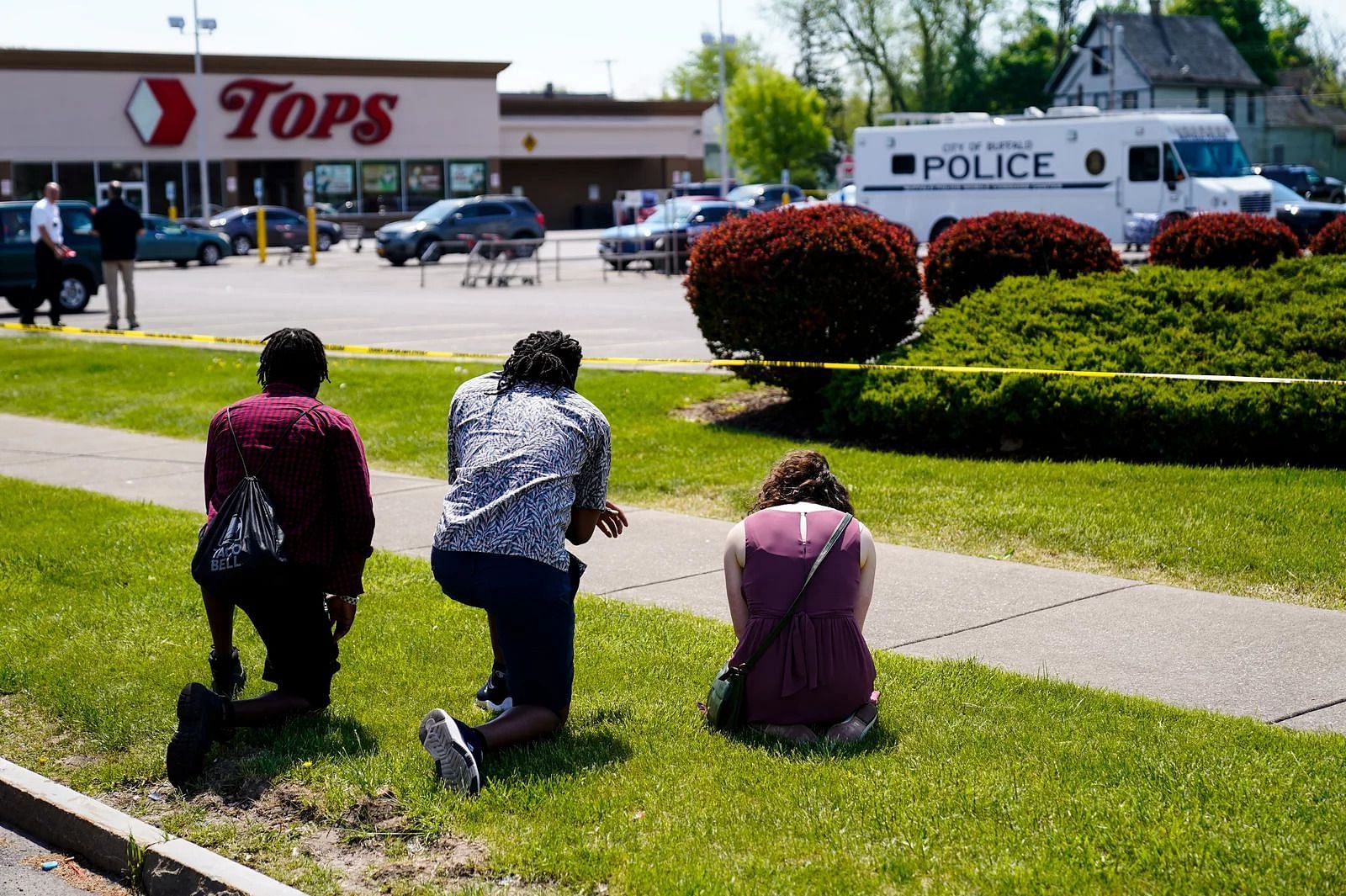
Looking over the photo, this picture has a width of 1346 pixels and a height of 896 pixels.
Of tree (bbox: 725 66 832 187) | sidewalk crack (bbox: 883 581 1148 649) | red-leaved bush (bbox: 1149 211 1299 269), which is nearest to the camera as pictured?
sidewalk crack (bbox: 883 581 1148 649)

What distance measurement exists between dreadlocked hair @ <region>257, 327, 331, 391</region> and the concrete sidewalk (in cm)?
232

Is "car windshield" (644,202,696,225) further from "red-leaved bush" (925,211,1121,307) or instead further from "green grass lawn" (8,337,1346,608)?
"red-leaved bush" (925,211,1121,307)

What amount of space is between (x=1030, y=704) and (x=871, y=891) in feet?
5.50

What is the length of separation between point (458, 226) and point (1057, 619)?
34.3 metres

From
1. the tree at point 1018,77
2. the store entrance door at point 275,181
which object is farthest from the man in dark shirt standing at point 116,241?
the tree at point 1018,77

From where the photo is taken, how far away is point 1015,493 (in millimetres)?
8969

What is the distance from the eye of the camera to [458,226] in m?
39.6

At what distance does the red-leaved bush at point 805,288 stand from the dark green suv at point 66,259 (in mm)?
14864

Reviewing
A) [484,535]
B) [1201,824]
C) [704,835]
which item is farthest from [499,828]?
[1201,824]

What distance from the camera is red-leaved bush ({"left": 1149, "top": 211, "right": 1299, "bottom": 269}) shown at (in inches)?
580

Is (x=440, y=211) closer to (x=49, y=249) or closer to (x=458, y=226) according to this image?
(x=458, y=226)

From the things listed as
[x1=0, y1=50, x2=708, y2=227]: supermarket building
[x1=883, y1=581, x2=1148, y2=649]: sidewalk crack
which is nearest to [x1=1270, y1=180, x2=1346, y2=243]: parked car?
[x1=883, y1=581, x2=1148, y2=649]: sidewalk crack

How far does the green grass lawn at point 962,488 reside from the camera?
7.62 m

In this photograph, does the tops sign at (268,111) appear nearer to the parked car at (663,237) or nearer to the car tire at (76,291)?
the parked car at (663,237)
